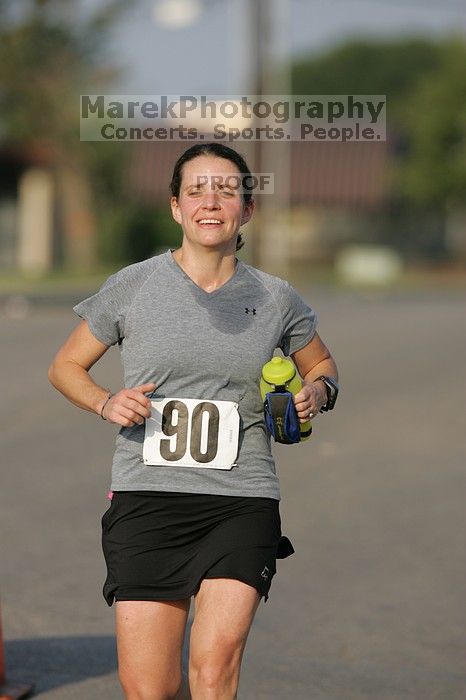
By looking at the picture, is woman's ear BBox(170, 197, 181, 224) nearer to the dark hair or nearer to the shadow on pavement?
the dark hair

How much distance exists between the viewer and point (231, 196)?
4.26m

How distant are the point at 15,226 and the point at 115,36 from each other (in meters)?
7.42

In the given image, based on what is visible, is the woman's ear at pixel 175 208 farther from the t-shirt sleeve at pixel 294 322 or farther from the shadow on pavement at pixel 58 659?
the shadow on pavement at pixel 58 659

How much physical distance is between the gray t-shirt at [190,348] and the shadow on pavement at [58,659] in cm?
169

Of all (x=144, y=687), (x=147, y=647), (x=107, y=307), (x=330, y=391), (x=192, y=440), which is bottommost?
(x=144, y=687)

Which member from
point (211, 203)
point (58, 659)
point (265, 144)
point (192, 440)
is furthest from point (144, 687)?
point (265, 144)

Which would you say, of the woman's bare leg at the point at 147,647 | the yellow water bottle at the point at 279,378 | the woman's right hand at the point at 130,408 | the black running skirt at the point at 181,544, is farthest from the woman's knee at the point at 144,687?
the yellow water bottle at the point at 279,378

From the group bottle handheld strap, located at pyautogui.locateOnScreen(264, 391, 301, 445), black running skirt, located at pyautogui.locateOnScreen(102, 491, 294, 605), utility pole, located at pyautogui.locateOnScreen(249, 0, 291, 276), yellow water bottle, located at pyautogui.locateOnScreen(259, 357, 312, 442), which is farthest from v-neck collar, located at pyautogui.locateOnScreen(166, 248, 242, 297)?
utility pole, located at pyautogui.locateOnScreen(249, 0, 291, 276)

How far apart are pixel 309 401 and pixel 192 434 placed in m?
0.34

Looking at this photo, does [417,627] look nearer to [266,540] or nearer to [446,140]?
[266,540]

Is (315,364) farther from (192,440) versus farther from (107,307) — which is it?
(107,307)

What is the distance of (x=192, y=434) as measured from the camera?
13.8ft

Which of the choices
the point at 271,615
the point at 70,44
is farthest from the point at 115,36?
the point at 271,615

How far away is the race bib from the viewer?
419cm
